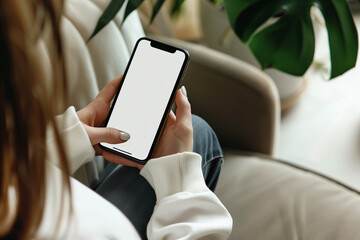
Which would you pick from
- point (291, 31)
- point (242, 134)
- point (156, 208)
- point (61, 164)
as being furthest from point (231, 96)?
point (61, 164)

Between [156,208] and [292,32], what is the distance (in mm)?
330

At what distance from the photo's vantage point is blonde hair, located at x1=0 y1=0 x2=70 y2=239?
36 centimetres

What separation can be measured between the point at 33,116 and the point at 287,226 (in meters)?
0.50

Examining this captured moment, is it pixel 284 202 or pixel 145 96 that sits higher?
pixel 145 96

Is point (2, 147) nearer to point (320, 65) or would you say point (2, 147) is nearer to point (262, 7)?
point (262, 7)

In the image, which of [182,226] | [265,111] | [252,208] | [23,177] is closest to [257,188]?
[252,208]

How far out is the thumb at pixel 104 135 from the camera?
0.67 m

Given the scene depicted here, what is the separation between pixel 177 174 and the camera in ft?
2.07

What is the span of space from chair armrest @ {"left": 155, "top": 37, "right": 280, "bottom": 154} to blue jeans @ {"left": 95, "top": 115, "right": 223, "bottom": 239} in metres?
0.11

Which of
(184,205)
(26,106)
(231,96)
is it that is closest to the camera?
(26,106)

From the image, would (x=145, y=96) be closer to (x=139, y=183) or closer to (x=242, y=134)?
(x=139, y=183)

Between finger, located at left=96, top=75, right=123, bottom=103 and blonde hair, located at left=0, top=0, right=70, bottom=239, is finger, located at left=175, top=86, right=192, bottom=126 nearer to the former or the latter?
finger, located at left=96, top=75, right=123, bottom=103

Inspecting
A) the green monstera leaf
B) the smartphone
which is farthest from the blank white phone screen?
the green monstera leaf

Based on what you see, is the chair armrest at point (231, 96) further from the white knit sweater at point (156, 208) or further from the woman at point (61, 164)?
the white knit sweater at point (156, 208)
